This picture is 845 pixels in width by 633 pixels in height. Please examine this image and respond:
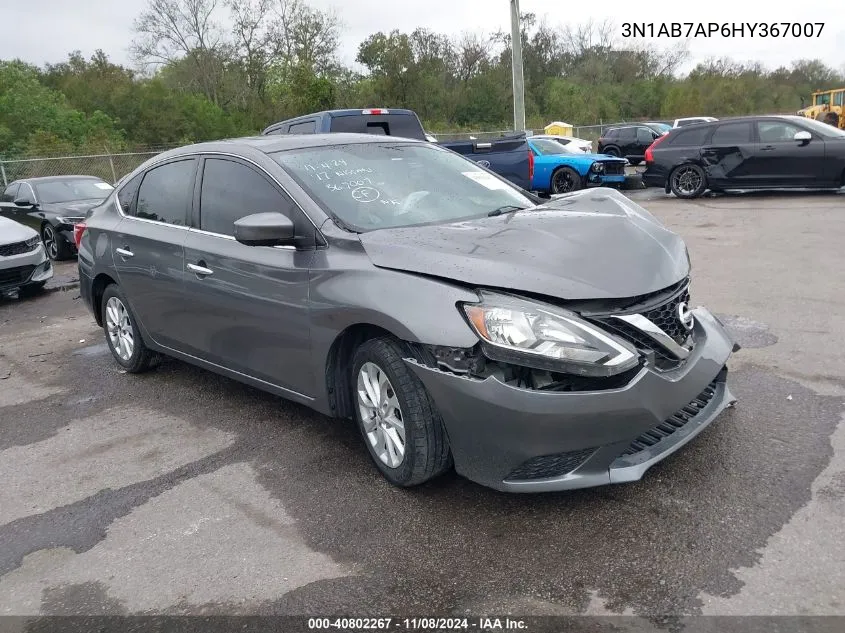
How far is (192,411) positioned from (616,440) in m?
3.01

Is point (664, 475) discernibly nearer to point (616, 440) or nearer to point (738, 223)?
point (616, 440)

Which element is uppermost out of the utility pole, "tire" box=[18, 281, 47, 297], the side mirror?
the utility pole

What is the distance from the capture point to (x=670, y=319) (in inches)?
130

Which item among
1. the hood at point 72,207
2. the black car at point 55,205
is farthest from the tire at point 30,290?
the hood at point 72,207

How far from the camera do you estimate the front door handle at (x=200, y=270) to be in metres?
4.40

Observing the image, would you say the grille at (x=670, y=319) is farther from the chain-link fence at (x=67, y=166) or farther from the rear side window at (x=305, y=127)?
the chain-link fence at (x=67, y=166)

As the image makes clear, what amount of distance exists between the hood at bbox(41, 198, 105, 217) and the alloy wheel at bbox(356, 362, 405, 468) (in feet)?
33.6

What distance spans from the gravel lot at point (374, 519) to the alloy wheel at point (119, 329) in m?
0.55

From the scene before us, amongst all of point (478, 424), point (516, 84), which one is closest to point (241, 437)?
point (478, 424)

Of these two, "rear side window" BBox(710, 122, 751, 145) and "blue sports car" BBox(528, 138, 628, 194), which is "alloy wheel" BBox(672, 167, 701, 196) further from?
"blue sports car" BBox(528, 138, 628, 194)

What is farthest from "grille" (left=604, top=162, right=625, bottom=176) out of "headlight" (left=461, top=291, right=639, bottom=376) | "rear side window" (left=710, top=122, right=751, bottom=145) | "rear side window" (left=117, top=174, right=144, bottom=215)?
"headlight" (left=461, top=291, right=639, bottom=376)

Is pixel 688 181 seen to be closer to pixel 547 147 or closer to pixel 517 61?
pixel 547 147

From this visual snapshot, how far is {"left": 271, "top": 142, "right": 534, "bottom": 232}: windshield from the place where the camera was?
12.8 feet

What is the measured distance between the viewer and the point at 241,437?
4395 mm
